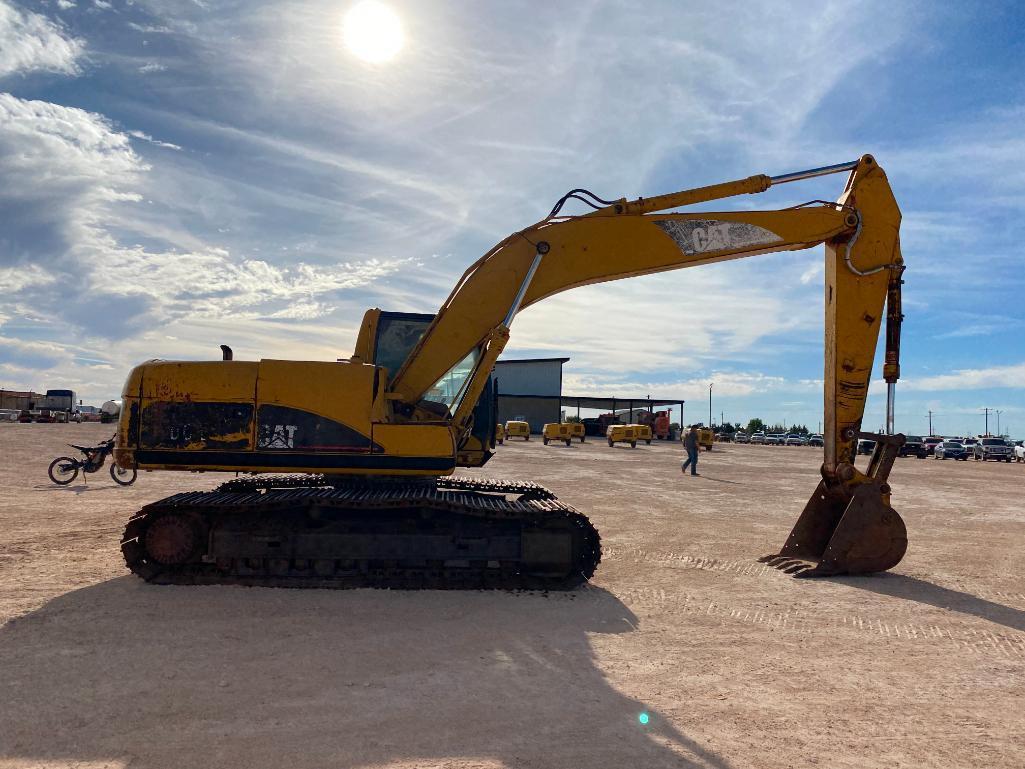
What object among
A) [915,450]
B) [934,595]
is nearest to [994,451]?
[915,450]

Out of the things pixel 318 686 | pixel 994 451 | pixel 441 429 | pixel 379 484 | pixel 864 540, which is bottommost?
pixel 318 686

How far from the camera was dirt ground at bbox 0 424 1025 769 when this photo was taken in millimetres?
3945

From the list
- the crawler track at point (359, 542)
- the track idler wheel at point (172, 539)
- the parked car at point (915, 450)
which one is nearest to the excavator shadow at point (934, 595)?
the crawler track at point (359, 542)

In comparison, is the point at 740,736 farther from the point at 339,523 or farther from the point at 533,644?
the point at 339,523

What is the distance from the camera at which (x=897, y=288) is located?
9070mm

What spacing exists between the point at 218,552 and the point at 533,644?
3.84 meters

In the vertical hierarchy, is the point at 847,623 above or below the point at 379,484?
below

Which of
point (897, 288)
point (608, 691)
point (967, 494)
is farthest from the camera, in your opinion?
point (967, 494)

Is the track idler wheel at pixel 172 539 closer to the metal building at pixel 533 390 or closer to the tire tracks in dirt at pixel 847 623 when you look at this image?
the tire tracks in dirt at pixel 847 623

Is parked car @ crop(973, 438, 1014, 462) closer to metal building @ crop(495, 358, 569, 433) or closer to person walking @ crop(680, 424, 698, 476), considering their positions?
metal building @ crop(495, 358, 569, 433)

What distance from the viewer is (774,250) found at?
29.8 feet

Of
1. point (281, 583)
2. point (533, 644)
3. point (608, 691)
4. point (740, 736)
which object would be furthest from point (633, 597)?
point (281, 583)

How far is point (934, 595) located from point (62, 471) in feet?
57.3

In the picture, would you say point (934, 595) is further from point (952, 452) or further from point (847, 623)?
point (952, 452)
